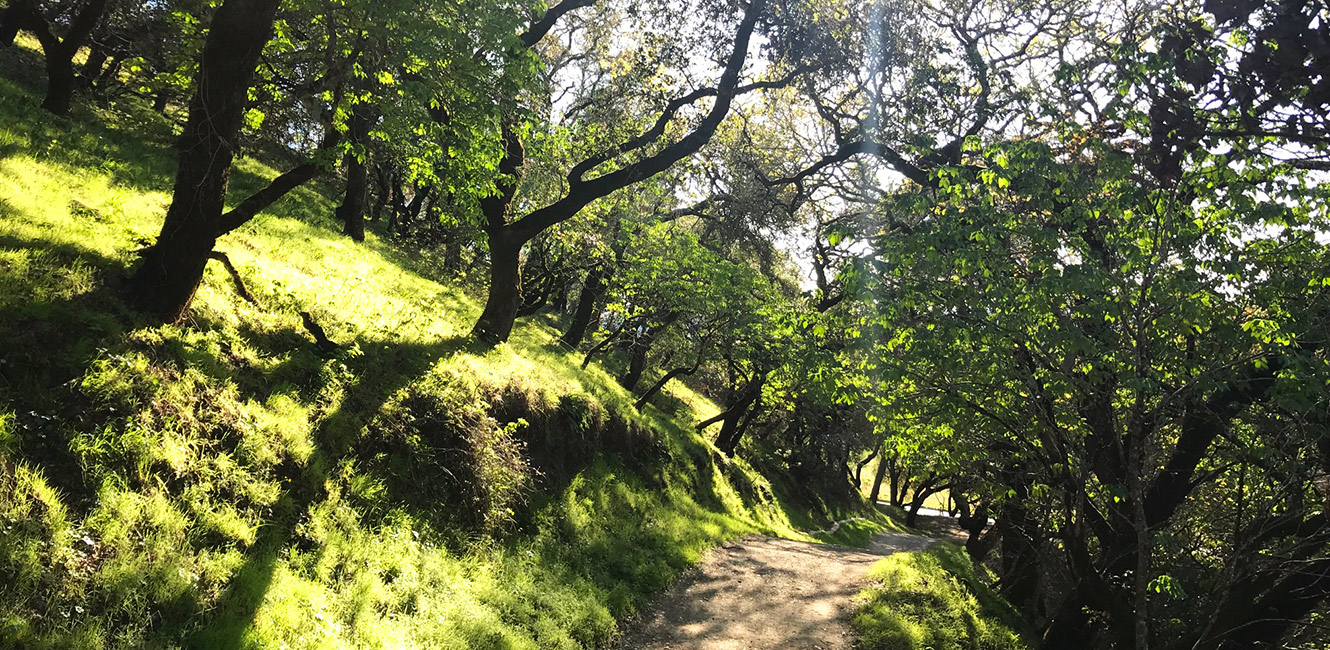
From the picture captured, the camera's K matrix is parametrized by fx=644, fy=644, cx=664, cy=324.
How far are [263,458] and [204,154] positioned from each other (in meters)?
3.10

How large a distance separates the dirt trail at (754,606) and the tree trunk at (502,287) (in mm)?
5788

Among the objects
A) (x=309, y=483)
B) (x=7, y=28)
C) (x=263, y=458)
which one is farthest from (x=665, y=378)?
(x=7, y=28)

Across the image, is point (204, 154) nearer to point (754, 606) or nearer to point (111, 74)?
point (754, 606)

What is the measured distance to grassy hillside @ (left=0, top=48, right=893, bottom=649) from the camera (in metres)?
4.39

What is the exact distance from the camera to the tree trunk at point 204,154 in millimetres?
6273

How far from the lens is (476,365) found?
33.1ft

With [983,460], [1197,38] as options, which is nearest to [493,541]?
[983,460]

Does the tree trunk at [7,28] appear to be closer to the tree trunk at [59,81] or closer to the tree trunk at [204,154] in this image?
the tree trunk at [59,81]

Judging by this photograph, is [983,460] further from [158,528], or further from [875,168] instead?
[158,528]

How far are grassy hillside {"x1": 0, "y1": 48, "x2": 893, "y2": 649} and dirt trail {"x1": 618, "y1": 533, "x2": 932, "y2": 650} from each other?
0.56m

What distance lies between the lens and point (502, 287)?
12.6 meters

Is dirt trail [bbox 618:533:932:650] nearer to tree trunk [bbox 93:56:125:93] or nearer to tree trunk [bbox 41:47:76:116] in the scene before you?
tree trunk [bbox 41:47:76:116]

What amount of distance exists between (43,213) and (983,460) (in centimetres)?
1298

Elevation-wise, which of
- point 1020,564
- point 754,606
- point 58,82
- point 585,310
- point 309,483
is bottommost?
point 754,606
